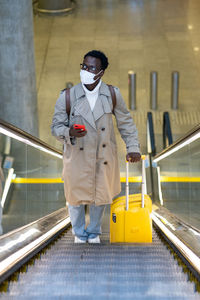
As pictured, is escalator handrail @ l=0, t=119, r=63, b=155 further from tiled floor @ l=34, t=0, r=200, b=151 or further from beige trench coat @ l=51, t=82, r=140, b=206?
tiled floor @ l=34, t=0, r=200, b=151

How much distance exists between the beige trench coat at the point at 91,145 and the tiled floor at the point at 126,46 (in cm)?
649

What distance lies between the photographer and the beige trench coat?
4648mm

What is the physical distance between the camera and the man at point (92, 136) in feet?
15.2

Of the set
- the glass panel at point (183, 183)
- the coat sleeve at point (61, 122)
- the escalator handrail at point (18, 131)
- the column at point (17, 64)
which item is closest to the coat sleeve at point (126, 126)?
the coat sleeve at point (61, 122)

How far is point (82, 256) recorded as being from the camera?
436cm

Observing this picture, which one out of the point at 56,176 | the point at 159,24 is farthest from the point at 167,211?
the point at 159,24

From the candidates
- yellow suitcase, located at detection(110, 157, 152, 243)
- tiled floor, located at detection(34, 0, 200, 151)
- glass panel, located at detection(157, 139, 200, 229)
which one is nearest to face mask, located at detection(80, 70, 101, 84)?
yellow suitcase, located at detection(110, 157, 152, 243)

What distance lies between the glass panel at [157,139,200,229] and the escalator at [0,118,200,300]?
20 mm

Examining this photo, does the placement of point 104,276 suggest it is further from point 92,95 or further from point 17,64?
point 17,64

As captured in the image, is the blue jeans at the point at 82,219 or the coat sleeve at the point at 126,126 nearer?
the coat sleeve at the point at 126,126

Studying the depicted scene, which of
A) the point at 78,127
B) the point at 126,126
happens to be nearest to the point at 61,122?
the point at 78,127

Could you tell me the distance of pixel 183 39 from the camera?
1546 centimetres

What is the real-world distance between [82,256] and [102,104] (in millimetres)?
1254

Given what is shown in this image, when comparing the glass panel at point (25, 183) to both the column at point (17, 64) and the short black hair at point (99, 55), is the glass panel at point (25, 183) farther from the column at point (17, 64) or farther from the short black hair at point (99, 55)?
the column at point (17, 64)
